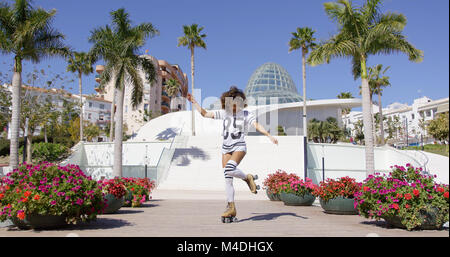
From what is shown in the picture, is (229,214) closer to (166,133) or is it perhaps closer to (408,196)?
(408,196)

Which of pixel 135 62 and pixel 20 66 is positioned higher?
pixel 135 62

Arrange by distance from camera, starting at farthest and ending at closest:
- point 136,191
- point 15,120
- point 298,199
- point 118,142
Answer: point 118,142 < point 15,120 < point 298,199 < point 136,191

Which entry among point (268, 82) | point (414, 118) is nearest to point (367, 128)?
point (268, 82)

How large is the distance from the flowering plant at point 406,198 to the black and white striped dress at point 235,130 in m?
2.31

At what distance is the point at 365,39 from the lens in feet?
47.5

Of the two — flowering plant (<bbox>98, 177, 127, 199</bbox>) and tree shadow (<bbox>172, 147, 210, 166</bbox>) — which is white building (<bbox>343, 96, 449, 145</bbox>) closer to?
tree shadow (<bbox>172, 147, 210, 166</bbox>)

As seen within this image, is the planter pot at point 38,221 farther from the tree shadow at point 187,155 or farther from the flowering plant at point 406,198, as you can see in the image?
the tree shadow at point 187,155

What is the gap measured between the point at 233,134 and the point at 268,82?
87.6 m

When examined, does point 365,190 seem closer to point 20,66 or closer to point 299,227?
point 299,227

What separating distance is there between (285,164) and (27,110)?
67.8 feet

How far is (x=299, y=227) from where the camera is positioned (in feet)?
19.1

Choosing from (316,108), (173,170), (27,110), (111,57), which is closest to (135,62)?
(111,57)

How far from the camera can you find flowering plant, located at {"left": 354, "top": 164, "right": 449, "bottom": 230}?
5.53 metres
